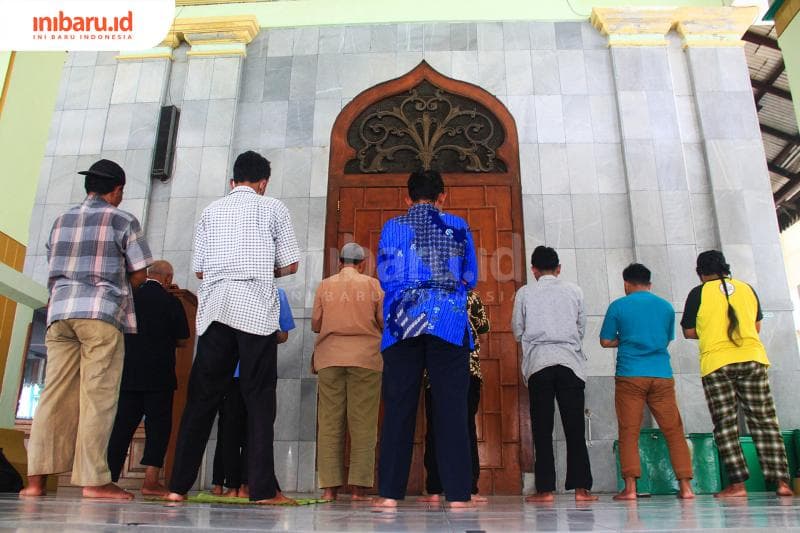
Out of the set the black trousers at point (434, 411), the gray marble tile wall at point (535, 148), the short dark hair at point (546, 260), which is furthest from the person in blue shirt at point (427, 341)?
the gray marble tile wall at point (535, 148)

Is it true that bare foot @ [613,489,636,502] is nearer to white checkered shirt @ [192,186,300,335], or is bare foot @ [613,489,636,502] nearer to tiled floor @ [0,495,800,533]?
tiled floor @ [0,495,800,533]

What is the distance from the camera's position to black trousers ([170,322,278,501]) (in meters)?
2.77

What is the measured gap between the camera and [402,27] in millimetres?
A: 6230

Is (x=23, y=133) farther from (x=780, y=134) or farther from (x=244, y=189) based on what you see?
(x=780, y=134)

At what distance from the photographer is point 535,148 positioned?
5.72 metres

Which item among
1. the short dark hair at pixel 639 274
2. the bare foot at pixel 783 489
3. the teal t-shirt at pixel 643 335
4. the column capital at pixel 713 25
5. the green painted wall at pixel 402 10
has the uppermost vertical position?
the green painted wall at pixel 402 10

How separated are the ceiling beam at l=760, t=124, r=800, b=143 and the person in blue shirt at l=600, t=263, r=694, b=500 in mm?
9258

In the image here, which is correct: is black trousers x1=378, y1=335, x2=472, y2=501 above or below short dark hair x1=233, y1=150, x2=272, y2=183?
below

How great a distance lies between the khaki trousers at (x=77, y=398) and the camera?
2836mm

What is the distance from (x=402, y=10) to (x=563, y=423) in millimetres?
4582

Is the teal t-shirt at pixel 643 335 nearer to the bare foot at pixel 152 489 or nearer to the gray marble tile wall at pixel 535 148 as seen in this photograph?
the gray marble tile wall at pixel 535 148

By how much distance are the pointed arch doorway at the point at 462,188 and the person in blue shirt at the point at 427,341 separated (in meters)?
2.19

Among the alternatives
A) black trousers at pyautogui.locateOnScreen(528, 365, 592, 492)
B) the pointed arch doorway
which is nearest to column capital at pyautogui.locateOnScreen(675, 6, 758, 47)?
the pointed arch doorway

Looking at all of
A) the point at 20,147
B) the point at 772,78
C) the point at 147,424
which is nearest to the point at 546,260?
the point at 147,424
